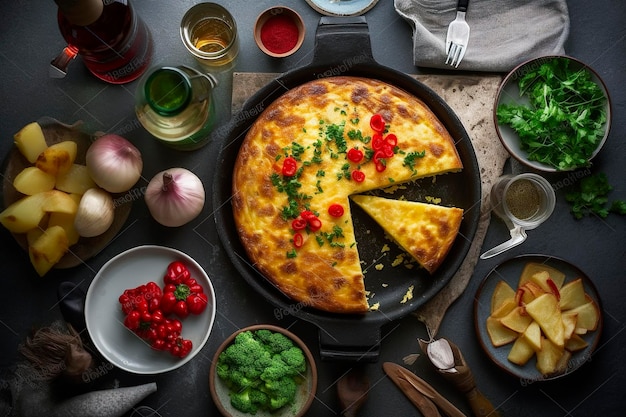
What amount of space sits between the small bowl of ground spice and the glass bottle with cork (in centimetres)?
64

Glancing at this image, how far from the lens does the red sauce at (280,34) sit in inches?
187

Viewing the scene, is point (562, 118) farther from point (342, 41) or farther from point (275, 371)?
point (275, 371)

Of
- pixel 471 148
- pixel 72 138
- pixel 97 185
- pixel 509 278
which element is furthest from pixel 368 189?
pixel 72 138

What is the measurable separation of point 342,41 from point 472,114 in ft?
4.01

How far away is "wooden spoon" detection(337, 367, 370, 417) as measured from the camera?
4488mm

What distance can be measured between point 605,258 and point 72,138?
4.43m

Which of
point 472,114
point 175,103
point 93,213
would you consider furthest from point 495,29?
point 93,213

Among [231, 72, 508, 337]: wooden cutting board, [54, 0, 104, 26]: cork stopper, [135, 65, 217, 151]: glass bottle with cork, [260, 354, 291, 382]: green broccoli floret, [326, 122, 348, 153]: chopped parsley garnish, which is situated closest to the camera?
[54, 0, 104, 26]: cork stopper

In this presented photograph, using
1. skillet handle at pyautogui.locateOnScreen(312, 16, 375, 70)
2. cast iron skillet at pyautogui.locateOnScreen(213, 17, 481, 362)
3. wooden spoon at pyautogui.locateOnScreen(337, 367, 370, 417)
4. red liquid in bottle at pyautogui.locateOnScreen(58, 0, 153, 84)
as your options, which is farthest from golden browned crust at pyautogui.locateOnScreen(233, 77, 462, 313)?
red liquid in bottle at pyautogui.locateOnScreen(58, 0, 153, 84)

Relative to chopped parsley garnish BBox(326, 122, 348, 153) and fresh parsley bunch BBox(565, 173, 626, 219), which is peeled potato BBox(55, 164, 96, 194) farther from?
fresh parsley bunch BBox(565, 173, 626, 219)

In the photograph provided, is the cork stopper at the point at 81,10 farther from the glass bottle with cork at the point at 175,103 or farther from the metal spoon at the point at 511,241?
the metal spoon at the point at 511,241

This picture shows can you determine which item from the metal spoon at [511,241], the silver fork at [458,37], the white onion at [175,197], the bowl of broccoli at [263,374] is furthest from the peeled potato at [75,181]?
the metal spoon at [511,241]

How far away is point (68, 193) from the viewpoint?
4531 mm

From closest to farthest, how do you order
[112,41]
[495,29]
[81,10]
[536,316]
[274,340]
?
[81,10]
[112,41]
[274,340]
[536,316]
[495,29]
